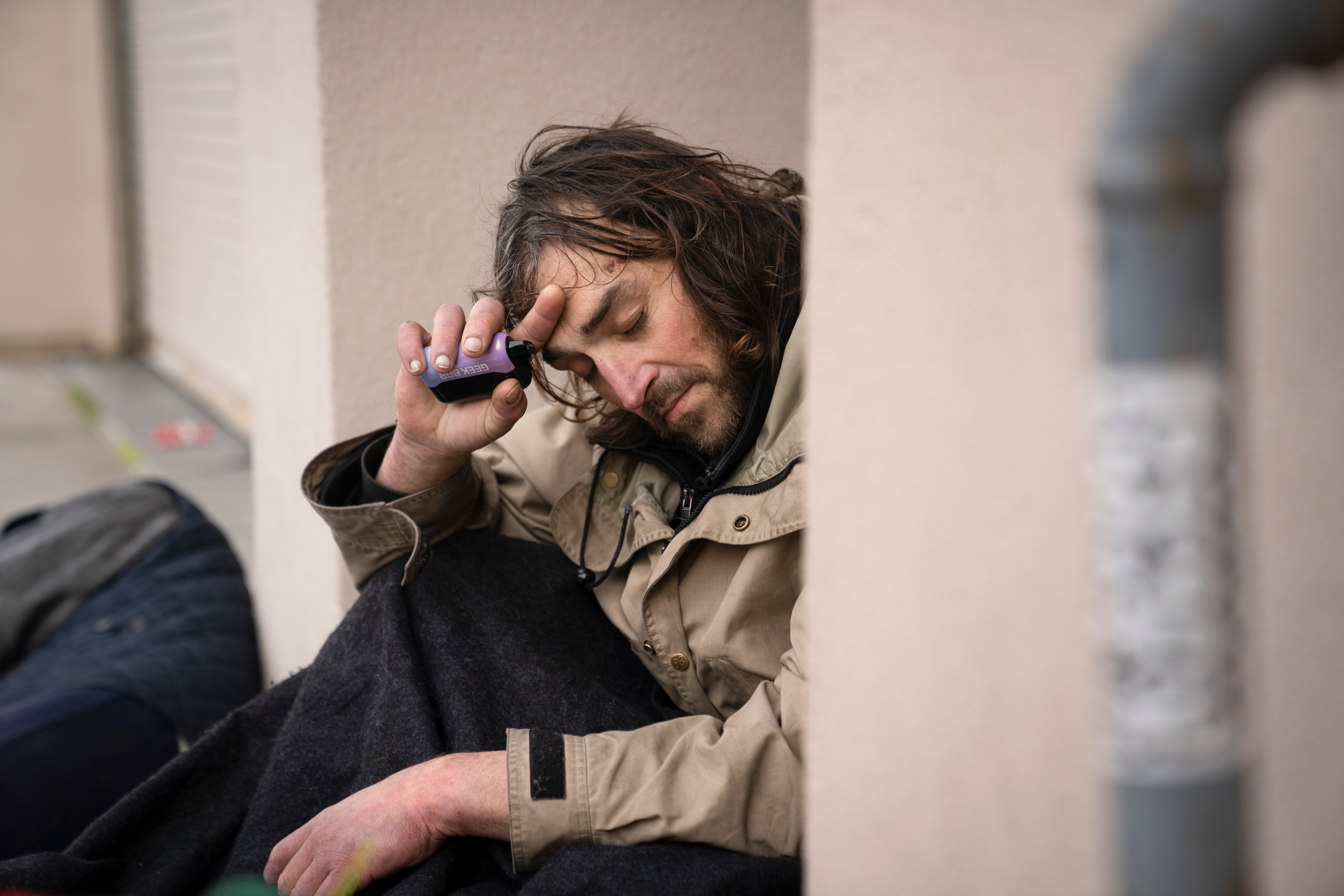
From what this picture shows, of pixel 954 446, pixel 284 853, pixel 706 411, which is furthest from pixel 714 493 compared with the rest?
pixel 954 446

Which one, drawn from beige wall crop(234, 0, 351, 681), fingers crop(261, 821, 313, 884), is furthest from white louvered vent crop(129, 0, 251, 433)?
fingers crop(261, 821, 313, 884)

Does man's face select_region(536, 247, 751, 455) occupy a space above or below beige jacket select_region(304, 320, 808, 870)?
above

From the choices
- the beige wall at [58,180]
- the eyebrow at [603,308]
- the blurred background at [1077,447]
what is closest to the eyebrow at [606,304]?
the eyebrow at [603,308]

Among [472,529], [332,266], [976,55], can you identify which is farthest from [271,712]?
[976,55]

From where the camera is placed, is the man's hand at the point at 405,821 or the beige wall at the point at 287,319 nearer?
the man's hand at the point at 405,821

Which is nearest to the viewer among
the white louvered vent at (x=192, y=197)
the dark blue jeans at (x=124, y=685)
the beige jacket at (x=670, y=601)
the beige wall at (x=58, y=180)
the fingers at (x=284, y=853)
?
the beige jacket at (x=670, y=601)

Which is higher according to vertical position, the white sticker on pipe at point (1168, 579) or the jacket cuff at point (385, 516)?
the white sticker on pipe at point (1168, 579)

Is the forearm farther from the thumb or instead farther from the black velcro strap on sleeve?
the thumb

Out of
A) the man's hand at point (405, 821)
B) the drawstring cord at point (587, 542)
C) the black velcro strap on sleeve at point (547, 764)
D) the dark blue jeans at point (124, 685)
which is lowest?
the dark blue jeans at point (124, 685)

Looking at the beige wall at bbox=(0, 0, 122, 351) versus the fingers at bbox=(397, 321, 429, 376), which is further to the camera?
the beige wall at bbox=(0, 0, 122, 351)

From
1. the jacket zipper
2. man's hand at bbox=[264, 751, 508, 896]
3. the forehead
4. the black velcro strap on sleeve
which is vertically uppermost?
the forehead

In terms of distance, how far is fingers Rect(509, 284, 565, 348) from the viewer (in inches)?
69.9

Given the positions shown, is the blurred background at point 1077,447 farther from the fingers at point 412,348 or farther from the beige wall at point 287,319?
the beige wall at point 287,319

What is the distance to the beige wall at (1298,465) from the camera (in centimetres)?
62
